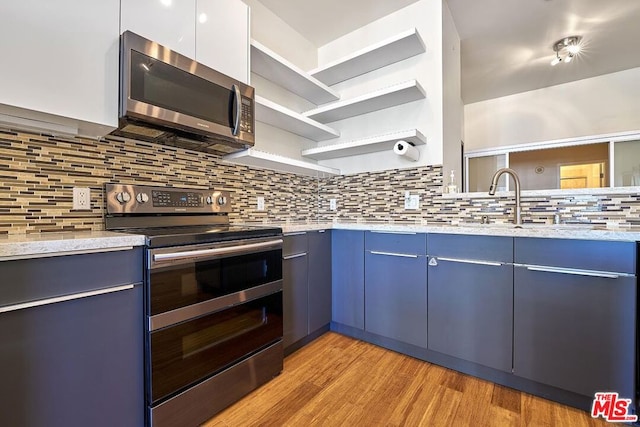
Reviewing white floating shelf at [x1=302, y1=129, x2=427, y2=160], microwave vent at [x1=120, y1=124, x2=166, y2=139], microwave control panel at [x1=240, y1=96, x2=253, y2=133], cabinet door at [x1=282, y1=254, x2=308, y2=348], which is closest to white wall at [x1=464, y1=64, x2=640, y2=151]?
white floating shelf at [x1=302, y1=129, x2=427, y2=160]

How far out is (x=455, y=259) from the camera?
5.99 feet

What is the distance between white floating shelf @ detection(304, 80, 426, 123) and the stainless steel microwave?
37.9 inches

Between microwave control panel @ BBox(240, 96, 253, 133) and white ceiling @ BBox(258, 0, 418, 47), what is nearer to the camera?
microwave control panel @ BBox(240, 96, 253, 133)

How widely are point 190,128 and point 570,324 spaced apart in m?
2.20

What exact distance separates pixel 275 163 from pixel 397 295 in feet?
4.41

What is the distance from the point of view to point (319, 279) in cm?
228

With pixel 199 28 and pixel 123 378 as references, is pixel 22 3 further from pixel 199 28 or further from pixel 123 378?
pixel 123 378

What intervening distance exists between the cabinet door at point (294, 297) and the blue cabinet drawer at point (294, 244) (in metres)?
0.03

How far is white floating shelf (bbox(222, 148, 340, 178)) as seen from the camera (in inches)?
80.2

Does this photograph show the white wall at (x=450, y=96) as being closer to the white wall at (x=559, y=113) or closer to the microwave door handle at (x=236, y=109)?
the microwave door handle at (x=236, y=109)

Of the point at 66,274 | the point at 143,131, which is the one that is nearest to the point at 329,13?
the point at 143,131

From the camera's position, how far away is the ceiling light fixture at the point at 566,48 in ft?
9.79

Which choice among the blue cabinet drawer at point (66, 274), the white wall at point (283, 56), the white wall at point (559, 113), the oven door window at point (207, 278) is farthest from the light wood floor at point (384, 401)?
the white wall at point (559, 113)

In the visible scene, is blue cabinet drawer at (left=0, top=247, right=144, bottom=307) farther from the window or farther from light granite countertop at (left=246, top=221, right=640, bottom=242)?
the window
